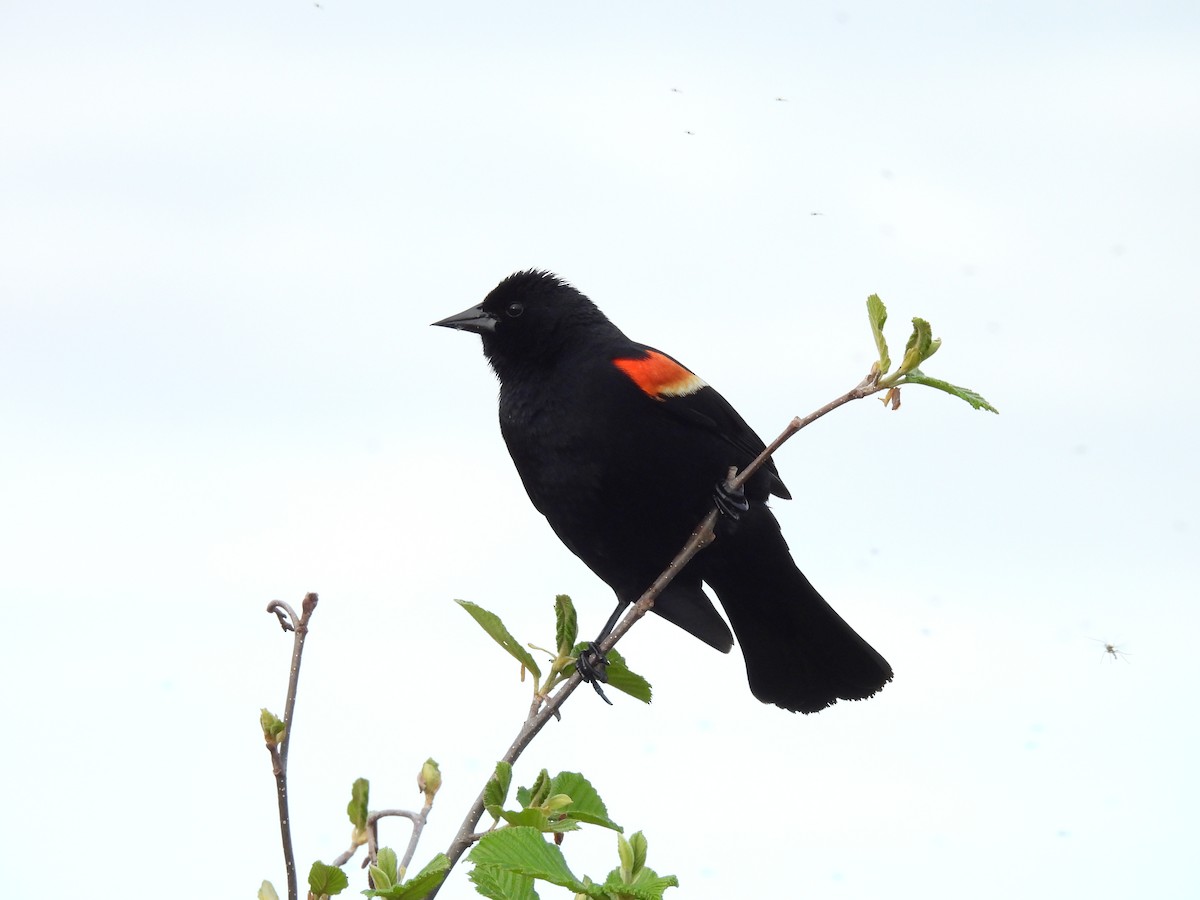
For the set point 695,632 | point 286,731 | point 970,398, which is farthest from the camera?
point 695,632

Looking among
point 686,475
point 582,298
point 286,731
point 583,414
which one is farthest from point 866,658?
point 286,731

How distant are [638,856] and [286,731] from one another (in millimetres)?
536

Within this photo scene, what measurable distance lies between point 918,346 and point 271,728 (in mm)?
1267

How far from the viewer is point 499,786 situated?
1.88 meters

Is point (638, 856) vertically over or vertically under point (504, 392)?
under

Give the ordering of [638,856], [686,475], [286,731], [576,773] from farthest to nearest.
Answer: [686,475], [576,773], [638,856], [286,731]

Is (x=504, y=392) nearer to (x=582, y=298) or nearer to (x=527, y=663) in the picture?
(x=582, y=298)

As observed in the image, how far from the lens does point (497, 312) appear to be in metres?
4.68

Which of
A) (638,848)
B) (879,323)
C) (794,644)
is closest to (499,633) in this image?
(638,848)

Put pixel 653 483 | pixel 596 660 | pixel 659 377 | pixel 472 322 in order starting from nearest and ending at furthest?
pixel 596 660 < pixel 653 483 < pixel 659 377 < pixel 472 322

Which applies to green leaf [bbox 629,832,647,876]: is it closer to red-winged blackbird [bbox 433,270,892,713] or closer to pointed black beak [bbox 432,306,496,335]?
red-winged blackbird [bbox 433,270,892,713]

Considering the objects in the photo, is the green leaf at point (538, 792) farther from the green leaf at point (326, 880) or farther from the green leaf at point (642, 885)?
the green leaf at point (326, 880)

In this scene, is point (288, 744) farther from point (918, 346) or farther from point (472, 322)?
point (472, 322)

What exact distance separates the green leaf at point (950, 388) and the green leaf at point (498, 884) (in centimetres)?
103
